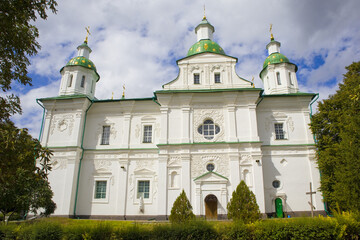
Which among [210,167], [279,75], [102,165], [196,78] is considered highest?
[279,75]

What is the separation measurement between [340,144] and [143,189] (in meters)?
A: 13.7

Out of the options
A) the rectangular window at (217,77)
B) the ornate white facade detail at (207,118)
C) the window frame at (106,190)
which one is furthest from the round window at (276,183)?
the window frame at (106,190)

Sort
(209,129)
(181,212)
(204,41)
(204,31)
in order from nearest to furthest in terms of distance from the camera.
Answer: (181,212), (209,129), (204,41), (204,31)

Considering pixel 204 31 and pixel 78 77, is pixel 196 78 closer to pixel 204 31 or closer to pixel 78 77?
pixel 204 31

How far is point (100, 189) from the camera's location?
20.0 m

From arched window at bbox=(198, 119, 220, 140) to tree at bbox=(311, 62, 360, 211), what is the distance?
7235mm

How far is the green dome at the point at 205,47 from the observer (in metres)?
22.4

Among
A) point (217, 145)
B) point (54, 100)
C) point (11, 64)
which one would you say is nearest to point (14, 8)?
point (11, 64)

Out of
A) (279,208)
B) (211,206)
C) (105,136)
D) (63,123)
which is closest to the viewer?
(211,206)

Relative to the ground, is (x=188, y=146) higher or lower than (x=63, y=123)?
lower

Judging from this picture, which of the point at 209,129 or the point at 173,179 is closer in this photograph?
the point at 173,179

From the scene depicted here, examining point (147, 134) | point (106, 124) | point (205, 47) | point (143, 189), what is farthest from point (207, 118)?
point (106, 124)

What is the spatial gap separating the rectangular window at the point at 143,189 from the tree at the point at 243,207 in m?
8.23

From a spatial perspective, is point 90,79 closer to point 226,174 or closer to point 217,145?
point 217,145
